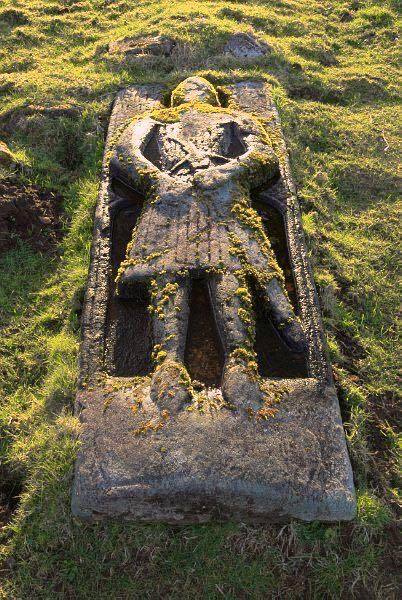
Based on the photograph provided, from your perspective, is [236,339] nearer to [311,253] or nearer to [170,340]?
[170,340]

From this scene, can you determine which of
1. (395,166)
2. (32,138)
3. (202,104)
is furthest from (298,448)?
(32,138)

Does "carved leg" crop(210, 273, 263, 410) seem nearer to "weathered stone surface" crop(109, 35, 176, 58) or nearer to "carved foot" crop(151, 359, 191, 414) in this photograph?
"carved foot" crop(151, 359, 191, 414)

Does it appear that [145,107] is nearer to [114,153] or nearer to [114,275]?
[114,153]

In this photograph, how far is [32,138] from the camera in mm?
5539

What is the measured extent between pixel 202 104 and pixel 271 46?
2520 millimetres

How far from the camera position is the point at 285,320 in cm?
336

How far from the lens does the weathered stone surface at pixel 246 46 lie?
659cm

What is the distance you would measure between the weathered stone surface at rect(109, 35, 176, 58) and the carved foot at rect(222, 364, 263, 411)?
512 centimetres

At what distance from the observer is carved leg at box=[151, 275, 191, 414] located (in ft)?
9.77

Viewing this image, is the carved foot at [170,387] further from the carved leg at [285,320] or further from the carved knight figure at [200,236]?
the carved leg at [285,320]

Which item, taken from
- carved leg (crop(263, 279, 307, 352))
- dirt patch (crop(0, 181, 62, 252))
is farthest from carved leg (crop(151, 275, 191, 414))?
dirt patch (crop(0, 181, 62, 252))

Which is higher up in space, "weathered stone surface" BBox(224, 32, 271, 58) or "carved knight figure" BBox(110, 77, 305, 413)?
"weathered stone surface" BBox(224, 32, 271, 58)

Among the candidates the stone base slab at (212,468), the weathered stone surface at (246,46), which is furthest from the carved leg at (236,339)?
the weathered stone surface at (246,46)

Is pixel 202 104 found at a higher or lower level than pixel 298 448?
higher
